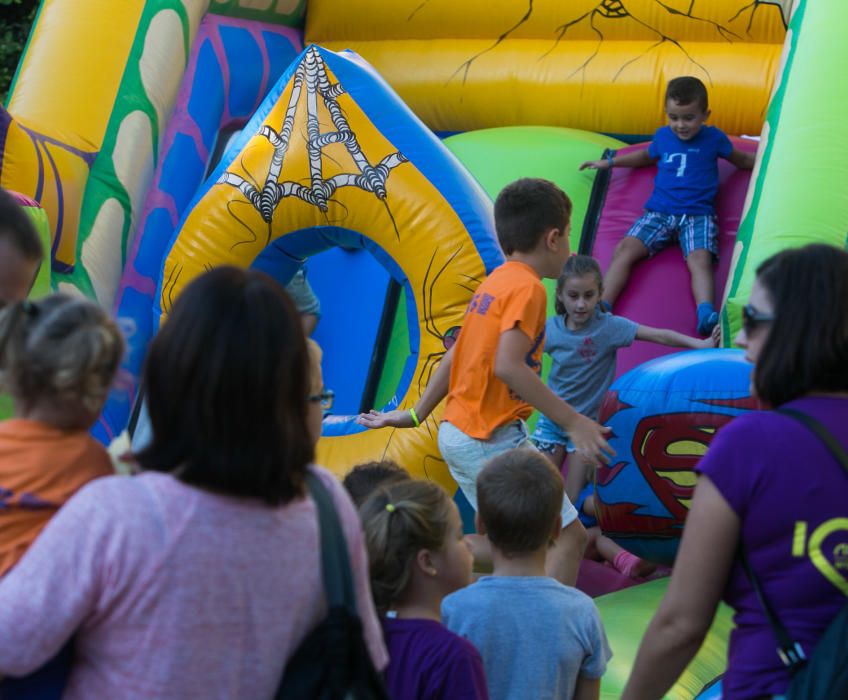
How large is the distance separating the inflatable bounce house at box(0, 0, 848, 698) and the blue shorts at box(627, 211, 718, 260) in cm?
7

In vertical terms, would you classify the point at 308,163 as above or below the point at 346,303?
above

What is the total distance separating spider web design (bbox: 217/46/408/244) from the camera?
4.21m

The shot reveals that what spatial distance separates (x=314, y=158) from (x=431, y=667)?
2.71 meters

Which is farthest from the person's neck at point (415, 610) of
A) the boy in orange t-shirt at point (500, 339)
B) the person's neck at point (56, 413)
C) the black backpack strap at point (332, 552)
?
the boy in orange t-shirt at point (500, 339)

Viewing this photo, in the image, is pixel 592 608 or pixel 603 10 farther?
pixel 603 10

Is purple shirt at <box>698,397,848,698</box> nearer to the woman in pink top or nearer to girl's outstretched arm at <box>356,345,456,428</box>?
the woman in pink top

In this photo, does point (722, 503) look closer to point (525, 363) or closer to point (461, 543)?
point (461, 543)

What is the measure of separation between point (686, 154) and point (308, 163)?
1.39 m

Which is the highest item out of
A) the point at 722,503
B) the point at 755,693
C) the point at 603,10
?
the point at 603,10

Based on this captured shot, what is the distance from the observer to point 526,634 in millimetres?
2125

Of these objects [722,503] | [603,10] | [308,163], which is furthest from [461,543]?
[603,10]

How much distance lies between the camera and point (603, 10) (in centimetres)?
520

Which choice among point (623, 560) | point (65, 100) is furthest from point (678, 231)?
point (65, 100)

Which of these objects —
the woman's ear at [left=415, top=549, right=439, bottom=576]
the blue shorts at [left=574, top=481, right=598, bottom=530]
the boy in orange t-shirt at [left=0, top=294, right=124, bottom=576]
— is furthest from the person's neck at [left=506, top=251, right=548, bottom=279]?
the boy in orange t-shirt at [left=0, top=294, right=124, bottom=576]
